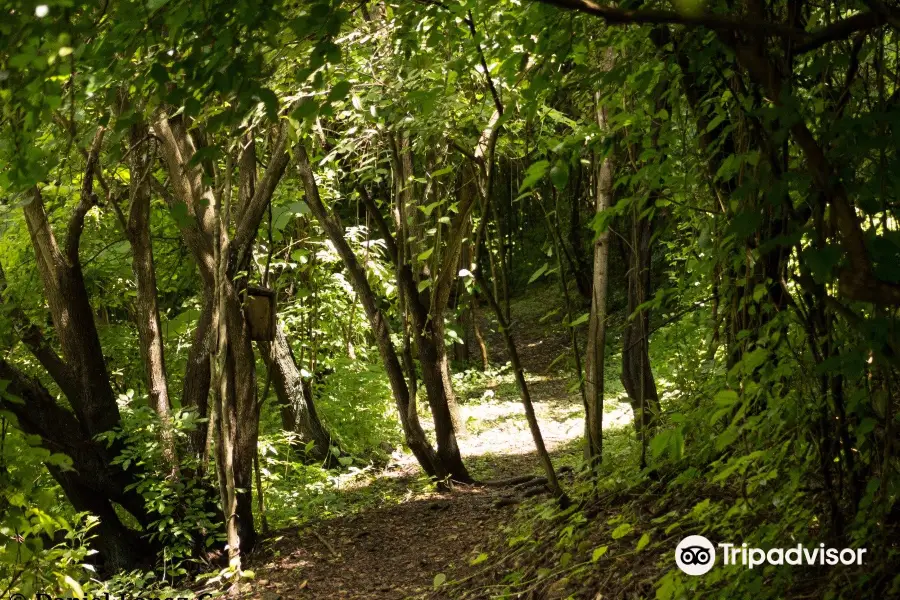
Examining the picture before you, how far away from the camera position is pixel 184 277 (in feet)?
29.2

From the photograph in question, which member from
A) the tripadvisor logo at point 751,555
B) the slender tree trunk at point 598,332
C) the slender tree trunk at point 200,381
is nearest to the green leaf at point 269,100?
the tripadvisor logo at point 751,555

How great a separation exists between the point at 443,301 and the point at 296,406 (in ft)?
8.17

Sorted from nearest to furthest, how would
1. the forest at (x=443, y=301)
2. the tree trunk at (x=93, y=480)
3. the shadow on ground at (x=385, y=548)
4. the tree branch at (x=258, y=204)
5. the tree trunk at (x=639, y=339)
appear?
the forest at (x=443, y=301), the tree trunk at (x=639, y=339), the shadow on ground at (x=385, y=548), the tree trunk at (x=93, y=480), the tree branch at (x=258, y=204)

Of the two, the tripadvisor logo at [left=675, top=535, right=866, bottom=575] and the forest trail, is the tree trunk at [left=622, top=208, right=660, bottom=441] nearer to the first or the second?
the forest trail

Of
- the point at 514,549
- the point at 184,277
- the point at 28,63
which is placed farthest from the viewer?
the point at 184,277

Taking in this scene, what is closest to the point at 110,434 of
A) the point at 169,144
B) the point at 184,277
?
the point at 169,144

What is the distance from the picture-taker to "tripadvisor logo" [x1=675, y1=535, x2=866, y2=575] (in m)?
2.51

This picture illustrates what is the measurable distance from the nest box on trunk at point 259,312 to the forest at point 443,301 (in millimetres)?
30

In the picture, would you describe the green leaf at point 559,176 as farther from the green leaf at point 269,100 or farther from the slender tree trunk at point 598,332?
the slender tree trunk at point 598,332

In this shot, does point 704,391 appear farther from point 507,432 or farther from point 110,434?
point 507,432

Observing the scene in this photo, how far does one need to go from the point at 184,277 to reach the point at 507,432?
414cm

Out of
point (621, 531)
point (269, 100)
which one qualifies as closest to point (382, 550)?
point (621, 531)

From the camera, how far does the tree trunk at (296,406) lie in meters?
8.82

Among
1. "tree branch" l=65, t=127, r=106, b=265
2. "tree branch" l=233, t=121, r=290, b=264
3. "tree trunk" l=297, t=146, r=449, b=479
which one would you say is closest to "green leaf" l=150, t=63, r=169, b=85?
"tree branch" l=65, t=127, r=106, b=265
